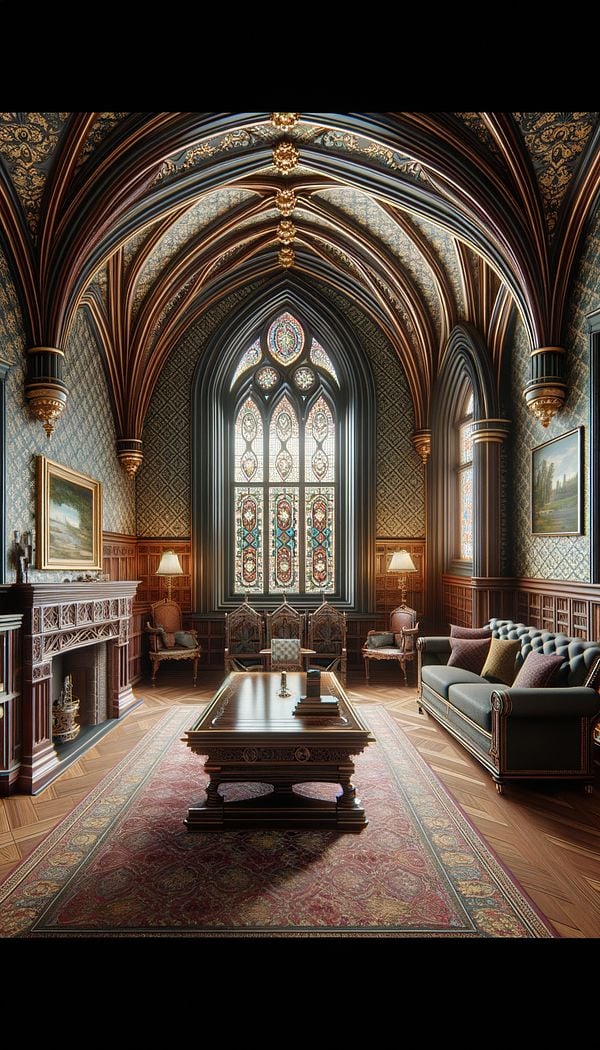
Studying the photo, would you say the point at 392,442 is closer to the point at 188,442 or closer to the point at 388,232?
the point at 388,232

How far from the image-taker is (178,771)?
5137mm

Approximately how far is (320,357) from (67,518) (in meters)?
5.75

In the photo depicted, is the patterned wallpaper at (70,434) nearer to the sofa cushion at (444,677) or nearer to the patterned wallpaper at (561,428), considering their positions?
the sofa cushion at (444,677)

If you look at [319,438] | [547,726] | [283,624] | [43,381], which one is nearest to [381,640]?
[283,624]

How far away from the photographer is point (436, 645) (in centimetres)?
716

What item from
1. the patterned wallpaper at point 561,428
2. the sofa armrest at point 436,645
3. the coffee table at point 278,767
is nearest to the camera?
the coffee table at point 278,767

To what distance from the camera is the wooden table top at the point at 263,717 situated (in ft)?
13.1

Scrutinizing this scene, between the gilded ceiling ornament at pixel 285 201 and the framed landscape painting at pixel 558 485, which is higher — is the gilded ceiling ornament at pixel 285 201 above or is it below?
above

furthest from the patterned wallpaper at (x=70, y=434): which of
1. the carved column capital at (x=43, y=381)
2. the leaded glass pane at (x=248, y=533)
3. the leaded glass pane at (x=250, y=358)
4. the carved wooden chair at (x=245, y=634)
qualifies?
the leaded glass pane at (x=250, y=358)

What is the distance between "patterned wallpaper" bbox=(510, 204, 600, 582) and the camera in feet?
18.4

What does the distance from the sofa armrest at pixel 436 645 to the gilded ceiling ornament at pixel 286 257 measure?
262 inches

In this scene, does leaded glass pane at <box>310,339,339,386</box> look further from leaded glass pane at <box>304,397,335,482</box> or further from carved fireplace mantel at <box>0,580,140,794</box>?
carved fireplace mantel at <box>0,580,140,794</box>

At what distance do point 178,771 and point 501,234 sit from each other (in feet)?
20.0

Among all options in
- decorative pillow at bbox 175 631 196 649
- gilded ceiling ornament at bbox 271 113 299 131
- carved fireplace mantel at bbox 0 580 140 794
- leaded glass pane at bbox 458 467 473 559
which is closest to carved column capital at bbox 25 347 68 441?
carved fireplace mantel at bbox 0 580 140 794
